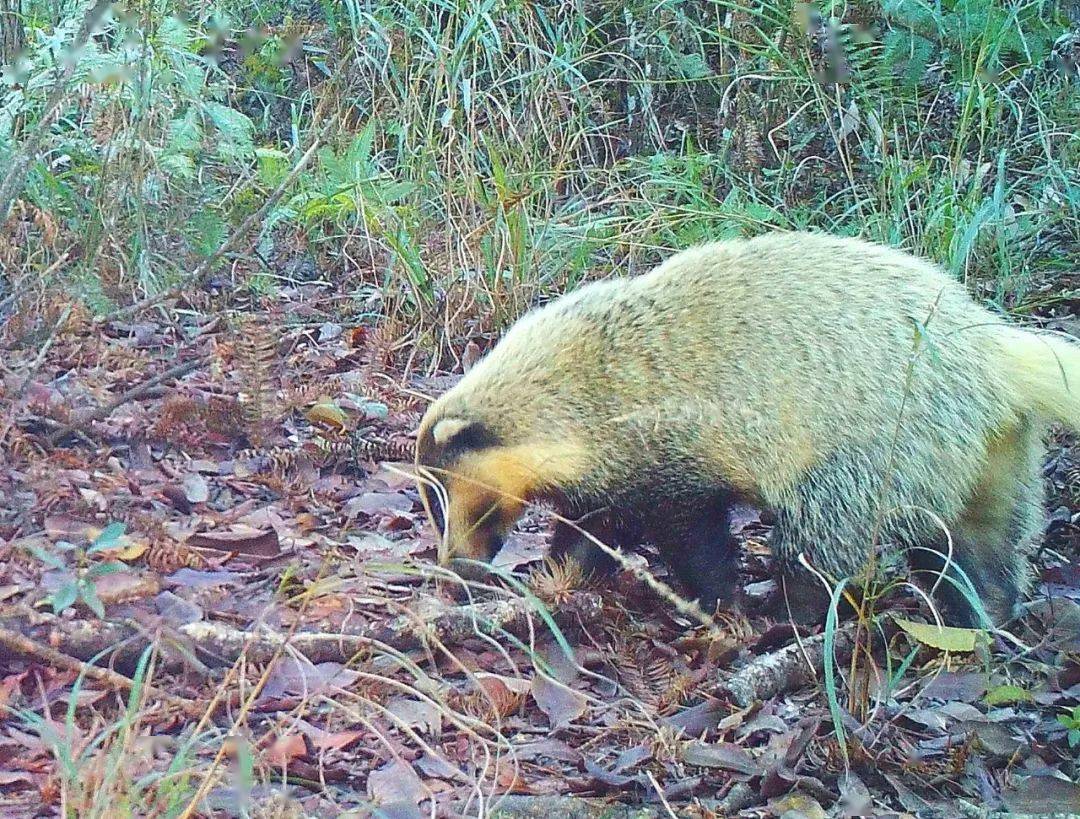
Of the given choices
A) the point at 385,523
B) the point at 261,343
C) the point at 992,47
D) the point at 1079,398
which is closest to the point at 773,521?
the point at 1079,398

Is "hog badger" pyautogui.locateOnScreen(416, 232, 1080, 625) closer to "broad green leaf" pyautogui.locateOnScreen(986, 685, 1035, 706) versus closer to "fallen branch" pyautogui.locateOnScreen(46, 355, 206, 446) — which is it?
"broad green leaf" pyautogui.locateOnScreen(986, 685, 1035, 706)

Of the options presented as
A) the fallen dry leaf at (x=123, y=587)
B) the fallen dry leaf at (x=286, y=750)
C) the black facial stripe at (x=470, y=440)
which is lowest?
the fallen dry leaf at (x=286, y=750)

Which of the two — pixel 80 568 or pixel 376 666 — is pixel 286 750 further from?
pixel 80 568

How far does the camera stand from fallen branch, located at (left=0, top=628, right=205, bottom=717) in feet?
10.2

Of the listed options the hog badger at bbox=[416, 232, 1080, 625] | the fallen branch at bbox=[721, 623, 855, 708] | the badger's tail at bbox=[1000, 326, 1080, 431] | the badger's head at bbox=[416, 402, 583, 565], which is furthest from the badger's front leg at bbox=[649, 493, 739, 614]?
the badger's tail at bbox=[1000, 326, 1080, 431]

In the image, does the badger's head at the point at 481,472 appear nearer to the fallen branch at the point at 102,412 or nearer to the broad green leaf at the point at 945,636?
the fallen branch at the point at 102,412

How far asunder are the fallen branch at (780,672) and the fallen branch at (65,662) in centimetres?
143

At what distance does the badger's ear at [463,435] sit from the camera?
4.18 meters

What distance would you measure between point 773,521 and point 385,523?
1.34m

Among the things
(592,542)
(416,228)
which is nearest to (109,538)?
(592,542)

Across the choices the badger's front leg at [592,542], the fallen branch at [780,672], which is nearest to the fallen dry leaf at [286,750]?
the fallen branch at [780,672]

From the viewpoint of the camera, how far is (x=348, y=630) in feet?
11.9

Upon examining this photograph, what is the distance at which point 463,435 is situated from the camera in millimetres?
4191

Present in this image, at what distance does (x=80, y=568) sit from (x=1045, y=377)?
9.91 feet
